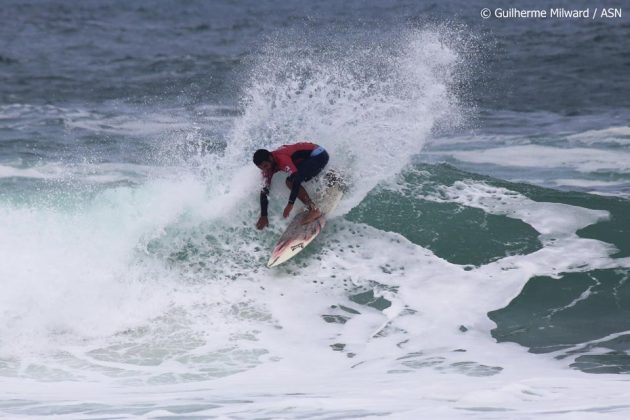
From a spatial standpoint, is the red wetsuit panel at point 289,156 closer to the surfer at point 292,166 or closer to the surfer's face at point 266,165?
the surfer at point 292,166

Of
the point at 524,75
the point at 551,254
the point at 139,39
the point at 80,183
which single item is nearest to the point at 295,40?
the point at 139,39

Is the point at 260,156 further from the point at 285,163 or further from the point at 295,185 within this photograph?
the point at 295,185

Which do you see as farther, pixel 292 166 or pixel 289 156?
pixel 289 156

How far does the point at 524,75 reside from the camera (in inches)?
997

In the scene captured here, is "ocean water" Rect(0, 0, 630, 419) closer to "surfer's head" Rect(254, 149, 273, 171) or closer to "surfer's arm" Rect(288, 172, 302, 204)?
"surfer's arm" Rect(288, 172, 302, 204)

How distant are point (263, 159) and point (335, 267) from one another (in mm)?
1937

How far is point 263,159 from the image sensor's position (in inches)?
398

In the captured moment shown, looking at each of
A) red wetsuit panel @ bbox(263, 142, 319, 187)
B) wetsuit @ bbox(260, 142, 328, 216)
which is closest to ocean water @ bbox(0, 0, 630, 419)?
wetsuit @ bbox(260, 142, 328, 216)

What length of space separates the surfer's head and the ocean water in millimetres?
1495

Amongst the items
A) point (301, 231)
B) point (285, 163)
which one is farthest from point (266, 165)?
point (301, 231)

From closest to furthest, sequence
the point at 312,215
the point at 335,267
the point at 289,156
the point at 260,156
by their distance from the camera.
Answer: the point at 260,156
the point at 289,156
the point at 312,215
the point at 335,267

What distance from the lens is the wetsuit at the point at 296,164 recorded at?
10430mm

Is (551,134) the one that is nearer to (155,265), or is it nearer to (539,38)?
(155,265)

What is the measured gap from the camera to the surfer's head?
10062 mm
